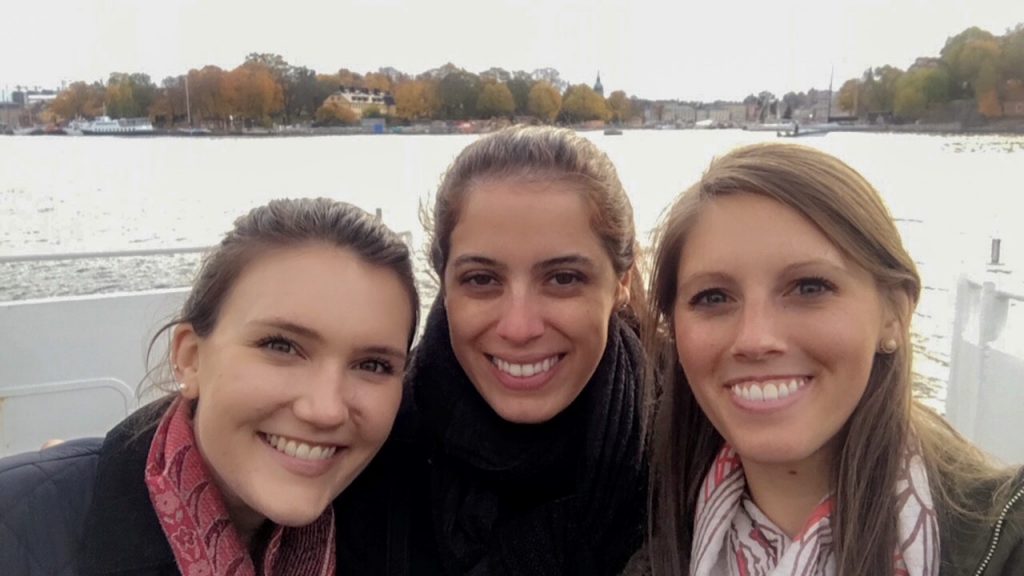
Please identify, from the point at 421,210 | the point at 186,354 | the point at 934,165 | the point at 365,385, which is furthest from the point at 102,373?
the point at 934,165

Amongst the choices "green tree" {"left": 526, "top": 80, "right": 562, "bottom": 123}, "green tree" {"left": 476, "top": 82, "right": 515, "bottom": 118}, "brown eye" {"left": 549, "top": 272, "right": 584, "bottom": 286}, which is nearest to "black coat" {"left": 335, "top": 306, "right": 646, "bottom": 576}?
"brown eye" {"left": 549, "top": 272, "right": 584, "bottom": 286}

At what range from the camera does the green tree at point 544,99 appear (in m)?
16.8

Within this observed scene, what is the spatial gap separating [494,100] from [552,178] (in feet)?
70.6

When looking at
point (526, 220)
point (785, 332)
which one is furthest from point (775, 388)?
point (526, 220)

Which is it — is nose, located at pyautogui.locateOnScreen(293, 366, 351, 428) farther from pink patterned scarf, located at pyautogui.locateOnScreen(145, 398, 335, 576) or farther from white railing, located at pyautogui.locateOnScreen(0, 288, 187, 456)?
white railing, located at pyautogui.locateOnScreen(0, 288, 187, 456)

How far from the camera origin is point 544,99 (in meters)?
17.6

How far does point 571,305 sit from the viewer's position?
197 centimetres

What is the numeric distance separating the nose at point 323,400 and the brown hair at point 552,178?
0.59 meters

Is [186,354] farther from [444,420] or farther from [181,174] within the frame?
[181,174]

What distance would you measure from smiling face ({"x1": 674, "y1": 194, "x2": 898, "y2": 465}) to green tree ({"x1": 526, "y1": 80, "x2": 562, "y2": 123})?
15002 millimetres

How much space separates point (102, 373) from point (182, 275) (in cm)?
820

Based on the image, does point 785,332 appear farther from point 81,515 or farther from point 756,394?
point 81,515

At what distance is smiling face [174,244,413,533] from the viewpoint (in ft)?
5.31

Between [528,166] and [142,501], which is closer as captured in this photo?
[142,501]
